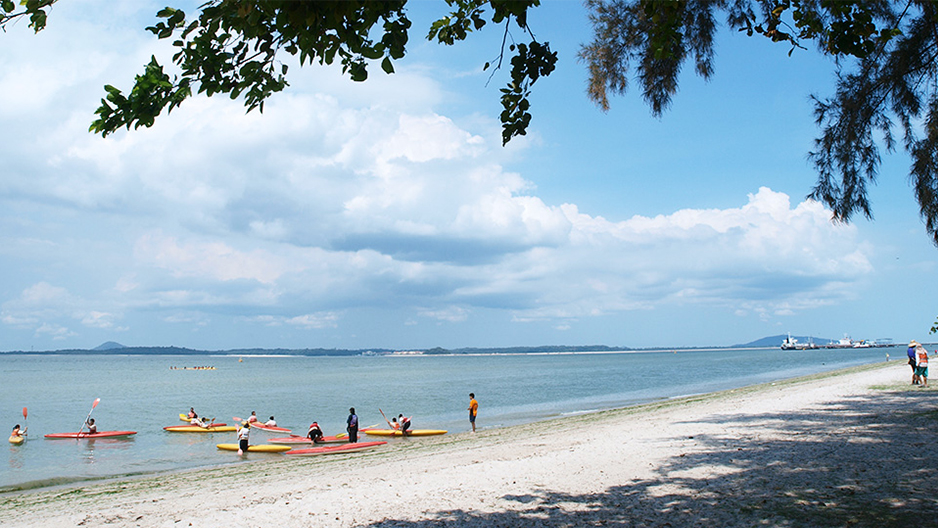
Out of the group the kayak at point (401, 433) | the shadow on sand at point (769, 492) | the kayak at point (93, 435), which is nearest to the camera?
the shadow on sand at point (769, 492)

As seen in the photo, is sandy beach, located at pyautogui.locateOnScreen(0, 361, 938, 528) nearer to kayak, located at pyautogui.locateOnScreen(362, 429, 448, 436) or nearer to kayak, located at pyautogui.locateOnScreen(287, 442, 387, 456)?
kayak, located at pyautogui.locateOnScreen(287, 442, 387, 456)

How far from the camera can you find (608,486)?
783 centimetres

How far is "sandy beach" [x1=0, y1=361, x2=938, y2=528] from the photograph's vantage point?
20.9ft

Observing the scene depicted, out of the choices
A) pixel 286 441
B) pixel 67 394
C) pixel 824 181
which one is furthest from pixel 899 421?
pixel 67 394

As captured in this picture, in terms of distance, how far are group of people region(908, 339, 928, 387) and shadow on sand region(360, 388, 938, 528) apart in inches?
392

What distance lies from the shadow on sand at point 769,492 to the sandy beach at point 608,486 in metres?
0.02

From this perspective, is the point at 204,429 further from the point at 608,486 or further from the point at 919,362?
the point at 919,362

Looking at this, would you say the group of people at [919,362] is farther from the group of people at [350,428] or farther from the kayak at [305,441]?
the kayak at [305,441]

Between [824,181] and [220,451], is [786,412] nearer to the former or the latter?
[824,181]

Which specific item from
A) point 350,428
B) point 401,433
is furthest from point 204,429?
Result: point 401,433

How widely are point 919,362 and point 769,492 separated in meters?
16.0

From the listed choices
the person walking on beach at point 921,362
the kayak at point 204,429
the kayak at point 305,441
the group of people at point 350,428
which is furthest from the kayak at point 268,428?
the person walking on beach at point 921,362

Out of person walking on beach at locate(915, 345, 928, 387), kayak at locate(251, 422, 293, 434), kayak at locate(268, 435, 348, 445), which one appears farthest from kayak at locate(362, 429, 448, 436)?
person walking on beach at locate(915, 345, 928, 387)

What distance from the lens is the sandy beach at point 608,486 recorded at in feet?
20.9
